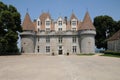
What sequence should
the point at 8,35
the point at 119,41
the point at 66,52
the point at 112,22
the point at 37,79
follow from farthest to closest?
the point at 112,22 < the point at 66,52 < the point at 119,41 < the point at 8,35 < the point at 37,79

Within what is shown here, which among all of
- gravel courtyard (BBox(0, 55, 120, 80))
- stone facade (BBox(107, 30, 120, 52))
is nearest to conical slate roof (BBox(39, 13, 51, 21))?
stone facade (BBox(107, 30, 120, 52))

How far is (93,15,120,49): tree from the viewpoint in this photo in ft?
236

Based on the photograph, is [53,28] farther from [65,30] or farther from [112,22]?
[112,22]

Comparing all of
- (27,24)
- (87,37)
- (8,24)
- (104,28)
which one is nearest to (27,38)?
(27,24)

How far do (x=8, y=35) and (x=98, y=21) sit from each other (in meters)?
36.4

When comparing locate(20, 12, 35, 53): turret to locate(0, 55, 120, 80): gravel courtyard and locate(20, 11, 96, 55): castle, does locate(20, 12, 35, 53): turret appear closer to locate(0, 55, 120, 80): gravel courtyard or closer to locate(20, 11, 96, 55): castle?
locate(20, 11, 96, 55): castle

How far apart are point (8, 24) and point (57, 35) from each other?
19.9 metres

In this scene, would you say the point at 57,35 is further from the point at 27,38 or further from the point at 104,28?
the point at 104,28

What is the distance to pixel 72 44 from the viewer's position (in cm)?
6344

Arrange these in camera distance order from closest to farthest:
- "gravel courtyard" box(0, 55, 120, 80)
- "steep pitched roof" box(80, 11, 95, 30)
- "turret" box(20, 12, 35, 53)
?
"gravel courtyard" box(0, 55, 120, 80) → "steep pitched roof" box(80, 11, 95, 30) → "turret" box(20, 12, 35, 53)

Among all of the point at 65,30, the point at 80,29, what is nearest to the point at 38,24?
the point at 65,30

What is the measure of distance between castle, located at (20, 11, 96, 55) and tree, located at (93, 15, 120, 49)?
9.66 meters

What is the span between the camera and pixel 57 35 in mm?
64438

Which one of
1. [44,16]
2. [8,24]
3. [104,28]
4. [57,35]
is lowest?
[57,35]
